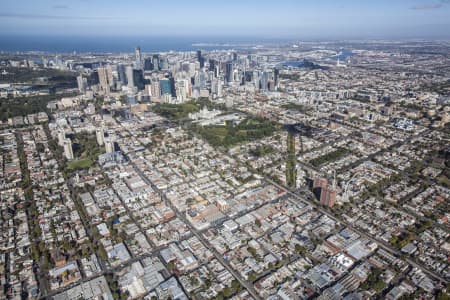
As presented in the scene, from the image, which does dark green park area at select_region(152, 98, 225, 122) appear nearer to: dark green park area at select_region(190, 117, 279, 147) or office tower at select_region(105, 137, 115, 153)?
dark green park area at select_region(190, 117, 279, 147)

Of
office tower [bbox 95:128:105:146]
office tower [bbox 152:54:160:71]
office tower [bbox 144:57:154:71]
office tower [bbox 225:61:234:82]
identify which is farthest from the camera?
office tower [bbox 144:57:154:71]

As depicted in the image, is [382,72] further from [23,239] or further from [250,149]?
[23,239]

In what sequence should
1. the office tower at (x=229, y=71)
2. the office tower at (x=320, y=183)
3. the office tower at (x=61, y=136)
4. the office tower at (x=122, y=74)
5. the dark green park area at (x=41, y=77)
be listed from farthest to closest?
1. the office tower at (x=229, y=71)
2. the dark green park area at (x=41, y=77)
3. the office tower at (x=122, y=74)
4. the office tower at (x=61, y=136)
5. the office tower at (x=320, y=183)

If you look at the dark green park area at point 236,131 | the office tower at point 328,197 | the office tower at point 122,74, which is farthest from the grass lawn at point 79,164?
the office tower at point 122,74

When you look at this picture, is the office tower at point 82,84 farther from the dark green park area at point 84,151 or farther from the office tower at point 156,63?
the dark green park area at point 84,151

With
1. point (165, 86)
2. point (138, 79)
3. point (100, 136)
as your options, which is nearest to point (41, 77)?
point (138, 79)

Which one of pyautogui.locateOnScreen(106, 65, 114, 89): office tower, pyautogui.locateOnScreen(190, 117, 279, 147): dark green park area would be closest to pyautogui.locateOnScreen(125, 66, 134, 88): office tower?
pyautogui.locateOnScreen(106, 65, 114, 89): office tower

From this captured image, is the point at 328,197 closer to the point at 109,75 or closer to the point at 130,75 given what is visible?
the point at 130,75

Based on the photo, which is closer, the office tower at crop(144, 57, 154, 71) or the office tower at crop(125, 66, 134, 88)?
the office tower at crop(125, 66, 134, 88)

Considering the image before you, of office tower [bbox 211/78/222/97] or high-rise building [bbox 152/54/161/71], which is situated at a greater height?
high-rise building [bbox 152/54/161/71]
